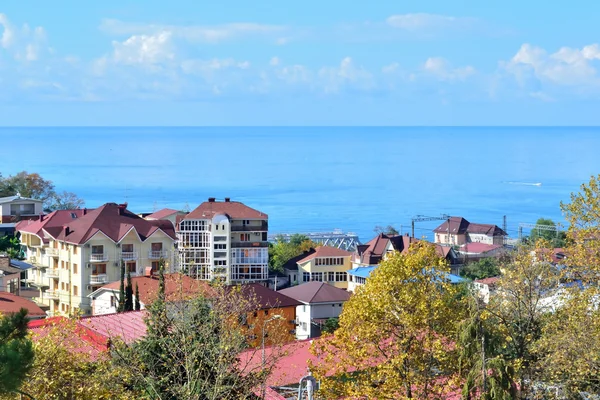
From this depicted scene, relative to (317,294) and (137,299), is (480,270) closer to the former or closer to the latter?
(317,294)

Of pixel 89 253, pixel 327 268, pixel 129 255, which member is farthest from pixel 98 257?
pixel 327 268

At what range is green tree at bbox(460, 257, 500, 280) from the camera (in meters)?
43.8

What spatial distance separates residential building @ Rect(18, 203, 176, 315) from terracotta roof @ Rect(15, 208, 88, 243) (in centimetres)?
5

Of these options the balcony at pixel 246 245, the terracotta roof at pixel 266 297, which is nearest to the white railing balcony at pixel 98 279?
the balcony at pixel 246 245

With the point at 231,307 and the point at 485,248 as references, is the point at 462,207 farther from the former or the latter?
the point at 231,307

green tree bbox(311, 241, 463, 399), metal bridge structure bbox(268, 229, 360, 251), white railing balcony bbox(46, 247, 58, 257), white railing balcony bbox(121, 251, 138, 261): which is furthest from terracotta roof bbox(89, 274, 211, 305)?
metal bridge structure bbox(268, 229, 360, 251)

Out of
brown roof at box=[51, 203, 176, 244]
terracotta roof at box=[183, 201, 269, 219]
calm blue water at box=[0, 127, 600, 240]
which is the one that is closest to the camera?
brown roof at box=[51, 203, 176, 244]

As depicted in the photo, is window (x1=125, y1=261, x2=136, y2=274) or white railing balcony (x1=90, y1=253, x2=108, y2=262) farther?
window (x1=125, y1=261, x2=136, y2=274)

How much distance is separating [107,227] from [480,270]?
1944cm

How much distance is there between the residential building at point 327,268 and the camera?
4537 cm

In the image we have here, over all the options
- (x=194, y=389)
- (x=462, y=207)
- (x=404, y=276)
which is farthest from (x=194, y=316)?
(x=462, y=207)

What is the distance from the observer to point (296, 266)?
46.3m

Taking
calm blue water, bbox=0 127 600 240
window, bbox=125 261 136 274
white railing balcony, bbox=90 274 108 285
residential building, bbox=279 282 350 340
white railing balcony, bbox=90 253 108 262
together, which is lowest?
residential building, bbox=279 282 350 340

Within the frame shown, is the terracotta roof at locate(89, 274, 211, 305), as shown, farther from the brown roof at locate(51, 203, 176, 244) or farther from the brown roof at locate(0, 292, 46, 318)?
the brown roof at locate(51, 203, 176, 244)
